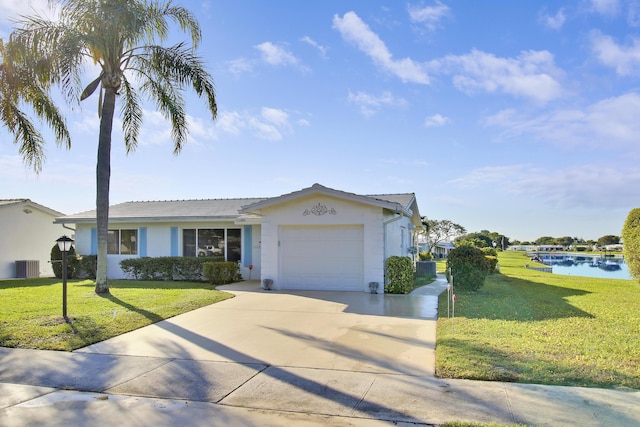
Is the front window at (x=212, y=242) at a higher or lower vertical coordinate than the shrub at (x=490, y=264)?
higher

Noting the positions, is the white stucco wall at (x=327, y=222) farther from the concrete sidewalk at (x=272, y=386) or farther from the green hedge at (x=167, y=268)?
the concrete sidewalk at (x=272, y=386)

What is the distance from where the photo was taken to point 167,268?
56.5 ft

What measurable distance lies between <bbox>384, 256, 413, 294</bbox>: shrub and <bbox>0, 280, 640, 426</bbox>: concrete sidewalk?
14.9 ft

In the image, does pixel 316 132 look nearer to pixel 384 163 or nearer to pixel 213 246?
pixel 384 163

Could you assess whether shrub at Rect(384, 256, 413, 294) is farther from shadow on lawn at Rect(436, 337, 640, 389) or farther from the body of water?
the body of water

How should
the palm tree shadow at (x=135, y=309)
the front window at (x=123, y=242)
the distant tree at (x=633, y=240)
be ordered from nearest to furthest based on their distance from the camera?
1. the palm tree shadow at (x=135, y=309)
2. the distant tree at (x=633, y=240)
3. the front window at (x=123, y=242)

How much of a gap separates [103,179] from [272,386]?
32.6 ft

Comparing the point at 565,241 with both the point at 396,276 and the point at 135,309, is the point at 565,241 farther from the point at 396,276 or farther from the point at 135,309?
the point at 135,309

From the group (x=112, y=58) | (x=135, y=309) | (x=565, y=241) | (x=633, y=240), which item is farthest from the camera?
(x=565, y=241)

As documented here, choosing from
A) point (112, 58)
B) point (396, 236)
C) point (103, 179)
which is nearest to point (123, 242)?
point (103, 179)

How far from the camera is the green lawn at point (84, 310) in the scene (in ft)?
24.5

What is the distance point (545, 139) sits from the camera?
52.5 ft

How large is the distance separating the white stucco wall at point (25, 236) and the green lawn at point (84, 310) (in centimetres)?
692

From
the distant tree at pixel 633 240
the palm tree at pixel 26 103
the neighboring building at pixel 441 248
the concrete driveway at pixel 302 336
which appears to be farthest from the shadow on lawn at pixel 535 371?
the neighboring building at pixel 441 248
